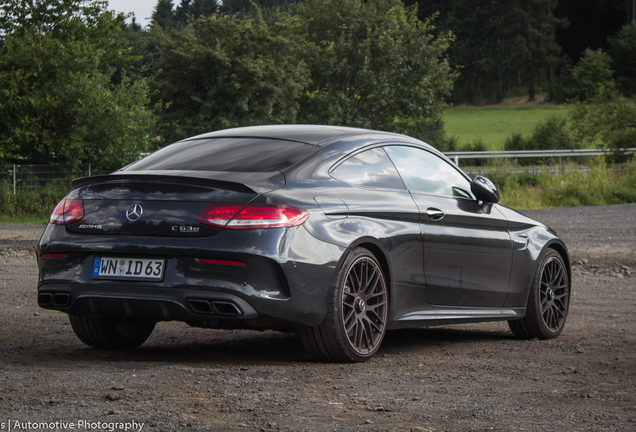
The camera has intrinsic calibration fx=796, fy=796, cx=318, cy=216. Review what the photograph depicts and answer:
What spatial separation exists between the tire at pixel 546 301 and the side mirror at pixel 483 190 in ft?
2.78

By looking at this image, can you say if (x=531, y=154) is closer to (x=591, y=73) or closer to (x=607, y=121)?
(x=607, y=121)

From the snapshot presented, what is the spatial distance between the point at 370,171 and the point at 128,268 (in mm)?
1799

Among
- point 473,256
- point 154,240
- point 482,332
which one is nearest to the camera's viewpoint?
point 154,240

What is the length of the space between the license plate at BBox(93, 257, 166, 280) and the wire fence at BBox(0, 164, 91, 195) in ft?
58.0

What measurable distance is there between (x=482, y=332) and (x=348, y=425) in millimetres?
3975

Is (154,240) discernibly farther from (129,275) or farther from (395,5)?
(395,5)

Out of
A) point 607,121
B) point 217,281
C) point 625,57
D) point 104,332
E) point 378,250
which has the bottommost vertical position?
point 104,332

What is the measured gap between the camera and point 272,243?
4.54 m

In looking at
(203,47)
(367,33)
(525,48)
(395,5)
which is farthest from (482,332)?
(525,48)

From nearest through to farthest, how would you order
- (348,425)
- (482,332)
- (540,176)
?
1. (348,425)
2. (482,332)
3. (540,176)

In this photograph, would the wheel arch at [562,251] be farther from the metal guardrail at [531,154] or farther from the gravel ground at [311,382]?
the metal guardrail at [531,154]

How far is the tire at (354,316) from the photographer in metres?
4.87

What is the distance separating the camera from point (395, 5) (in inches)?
1721

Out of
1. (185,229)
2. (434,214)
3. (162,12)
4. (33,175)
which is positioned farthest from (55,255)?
(162,12)
